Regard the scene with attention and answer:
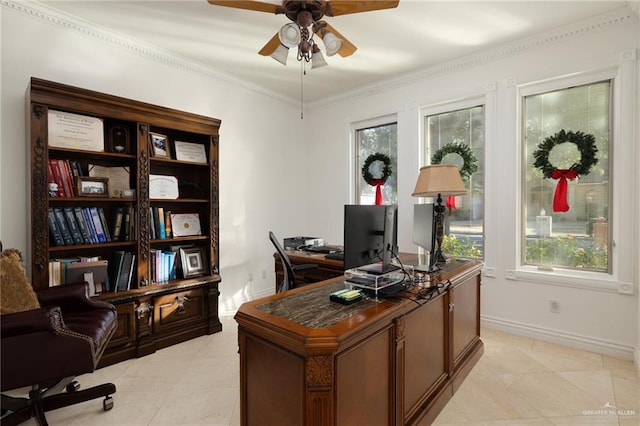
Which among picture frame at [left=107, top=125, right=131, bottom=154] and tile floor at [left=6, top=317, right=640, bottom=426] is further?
picture frame at [left=107, top=125, right=131, bottom=154]

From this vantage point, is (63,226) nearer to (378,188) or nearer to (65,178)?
(65,178)

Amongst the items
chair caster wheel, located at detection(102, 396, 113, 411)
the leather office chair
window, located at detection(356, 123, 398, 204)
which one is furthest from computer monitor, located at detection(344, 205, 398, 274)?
window, located at detection(356, 123, 398, 204)

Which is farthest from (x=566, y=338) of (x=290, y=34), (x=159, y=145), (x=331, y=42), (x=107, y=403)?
(x=159, y=145)

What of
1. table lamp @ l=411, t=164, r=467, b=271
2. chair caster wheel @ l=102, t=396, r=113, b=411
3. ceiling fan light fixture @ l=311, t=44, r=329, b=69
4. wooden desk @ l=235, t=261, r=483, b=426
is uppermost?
ceiling fan light fixture @ l=311, t=44, r=329, b=69

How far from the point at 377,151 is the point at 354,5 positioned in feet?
8.54

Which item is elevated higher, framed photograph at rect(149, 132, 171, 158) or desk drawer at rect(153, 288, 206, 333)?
framed photograph at rect(149, 132, 171, 158)

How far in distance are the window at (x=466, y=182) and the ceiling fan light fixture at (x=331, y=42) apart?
81.4 inches

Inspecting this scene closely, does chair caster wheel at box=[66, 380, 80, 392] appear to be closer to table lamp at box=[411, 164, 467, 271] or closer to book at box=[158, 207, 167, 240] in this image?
book at box=[158, 207, 167, 240]

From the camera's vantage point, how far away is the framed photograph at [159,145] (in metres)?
2.99

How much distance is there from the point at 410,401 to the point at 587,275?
2.37 metres

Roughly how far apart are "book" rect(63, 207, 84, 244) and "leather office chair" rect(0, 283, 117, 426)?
505mm

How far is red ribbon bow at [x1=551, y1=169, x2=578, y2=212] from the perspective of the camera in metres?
2.95

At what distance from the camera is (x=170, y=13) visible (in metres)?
2.63

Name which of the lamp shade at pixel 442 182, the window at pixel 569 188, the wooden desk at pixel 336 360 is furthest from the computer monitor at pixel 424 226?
the window at pixel 569 188
